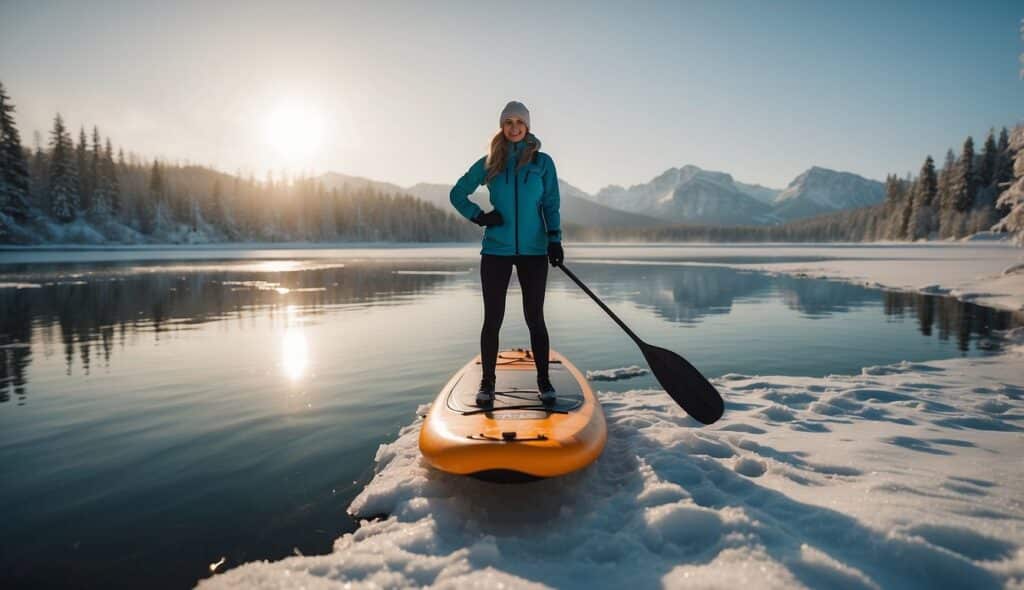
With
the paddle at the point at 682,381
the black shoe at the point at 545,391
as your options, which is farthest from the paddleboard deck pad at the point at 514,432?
the paddle at the point at 682,381

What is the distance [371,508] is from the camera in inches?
153

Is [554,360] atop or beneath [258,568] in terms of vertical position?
atop

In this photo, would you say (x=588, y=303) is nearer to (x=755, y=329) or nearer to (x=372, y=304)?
(x=755, y=329)

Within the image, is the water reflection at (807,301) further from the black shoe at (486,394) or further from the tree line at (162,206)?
the tree line at (162,206)

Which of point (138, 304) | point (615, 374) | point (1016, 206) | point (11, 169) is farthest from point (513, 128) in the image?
point (11, 169)

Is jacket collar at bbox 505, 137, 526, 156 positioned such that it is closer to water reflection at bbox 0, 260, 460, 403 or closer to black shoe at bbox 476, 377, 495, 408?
black shoe at bbox 476, 377, 495, 408

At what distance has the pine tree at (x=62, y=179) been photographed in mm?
58688

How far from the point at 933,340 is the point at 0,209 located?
70.2 metres

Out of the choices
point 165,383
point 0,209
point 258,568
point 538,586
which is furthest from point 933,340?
point 0,209

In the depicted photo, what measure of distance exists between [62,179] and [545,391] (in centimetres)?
7859

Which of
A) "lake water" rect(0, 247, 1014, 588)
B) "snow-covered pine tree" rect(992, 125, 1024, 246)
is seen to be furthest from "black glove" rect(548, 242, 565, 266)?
"snow-covered pine tree" rect(992, 125, 1024, 246)

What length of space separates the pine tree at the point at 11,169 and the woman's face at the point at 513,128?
66179mm

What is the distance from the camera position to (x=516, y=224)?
185 inches

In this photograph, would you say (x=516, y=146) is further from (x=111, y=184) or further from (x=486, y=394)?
(x=111, y=184)
